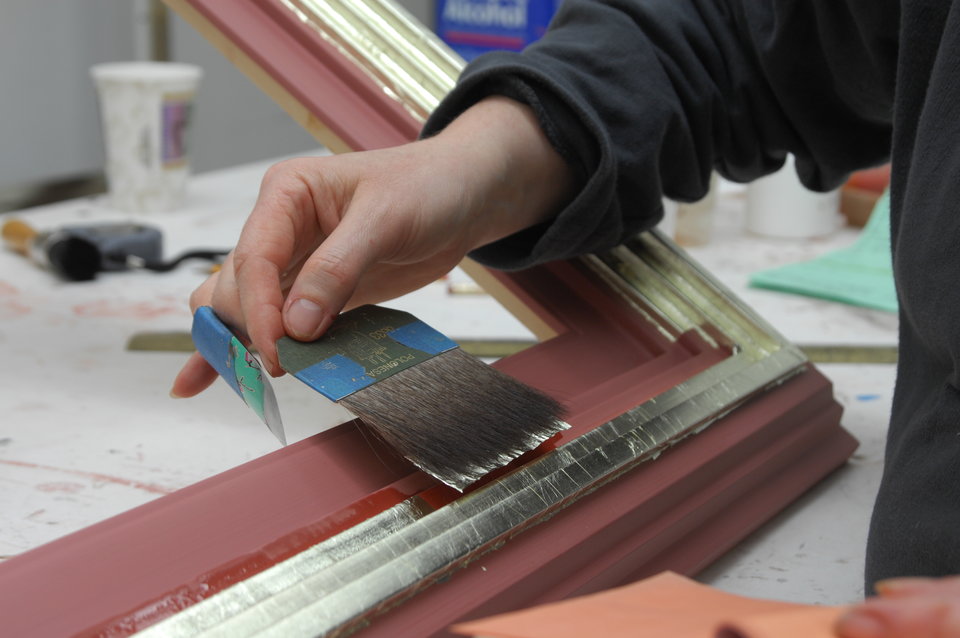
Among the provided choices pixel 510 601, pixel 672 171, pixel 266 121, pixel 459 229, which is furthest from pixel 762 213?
pixel 266 121

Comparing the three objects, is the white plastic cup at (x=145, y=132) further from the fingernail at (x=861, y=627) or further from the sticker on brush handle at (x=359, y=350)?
the fingernail at (x=861, y=627)

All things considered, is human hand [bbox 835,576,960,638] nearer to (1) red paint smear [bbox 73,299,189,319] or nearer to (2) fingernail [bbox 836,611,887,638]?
(2) fingernail [bbox 836,611,887,638]

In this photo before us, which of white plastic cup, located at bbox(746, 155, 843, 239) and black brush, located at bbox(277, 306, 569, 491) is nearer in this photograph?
black brush, located at bbox(277, 306, 569, 491)

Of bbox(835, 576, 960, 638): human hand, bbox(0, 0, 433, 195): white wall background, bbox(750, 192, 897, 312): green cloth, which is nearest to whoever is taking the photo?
bbox(835, 576, 960, 638): human hand

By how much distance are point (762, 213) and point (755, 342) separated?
658 millimetres

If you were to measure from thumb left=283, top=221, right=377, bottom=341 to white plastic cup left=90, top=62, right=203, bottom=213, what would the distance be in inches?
31.5

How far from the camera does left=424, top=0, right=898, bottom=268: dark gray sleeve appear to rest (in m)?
0.56

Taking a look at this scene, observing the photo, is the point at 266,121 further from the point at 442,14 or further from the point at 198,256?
the point at 198,256

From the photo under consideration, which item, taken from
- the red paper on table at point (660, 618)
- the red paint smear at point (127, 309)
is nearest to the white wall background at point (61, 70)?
the red paint smear at point (127, 309)

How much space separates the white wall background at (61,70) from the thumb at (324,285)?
1182mm

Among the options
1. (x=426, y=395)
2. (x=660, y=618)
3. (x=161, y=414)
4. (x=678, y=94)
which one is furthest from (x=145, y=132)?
(x=660, y=618)

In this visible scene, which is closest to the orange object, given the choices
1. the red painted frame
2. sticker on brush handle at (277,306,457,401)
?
the red painted frame

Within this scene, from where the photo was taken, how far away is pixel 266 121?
1.95 m

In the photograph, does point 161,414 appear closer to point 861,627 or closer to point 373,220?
point 373,220
